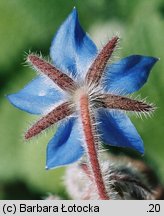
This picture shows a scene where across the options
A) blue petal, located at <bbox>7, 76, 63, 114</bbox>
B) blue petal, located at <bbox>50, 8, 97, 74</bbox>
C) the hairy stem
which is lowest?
the hairy stem

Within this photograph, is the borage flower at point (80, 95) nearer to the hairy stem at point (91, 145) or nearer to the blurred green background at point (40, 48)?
the hairy stem at point (91, 145)

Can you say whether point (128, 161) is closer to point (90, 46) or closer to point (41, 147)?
point (41, 147)

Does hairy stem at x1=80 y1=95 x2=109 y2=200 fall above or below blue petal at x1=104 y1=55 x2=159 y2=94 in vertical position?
below

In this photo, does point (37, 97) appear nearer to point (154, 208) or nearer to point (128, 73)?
point (128, 73)

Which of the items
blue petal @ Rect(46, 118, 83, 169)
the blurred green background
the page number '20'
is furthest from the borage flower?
the blurred green background

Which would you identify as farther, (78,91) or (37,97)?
(37,97)

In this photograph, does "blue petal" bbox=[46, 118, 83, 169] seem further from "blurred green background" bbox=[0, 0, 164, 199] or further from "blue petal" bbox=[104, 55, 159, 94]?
"blurred green background" bbox=[0, 0, 164, 199]

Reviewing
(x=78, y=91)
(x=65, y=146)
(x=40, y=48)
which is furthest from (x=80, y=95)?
(x=40, y=48)
